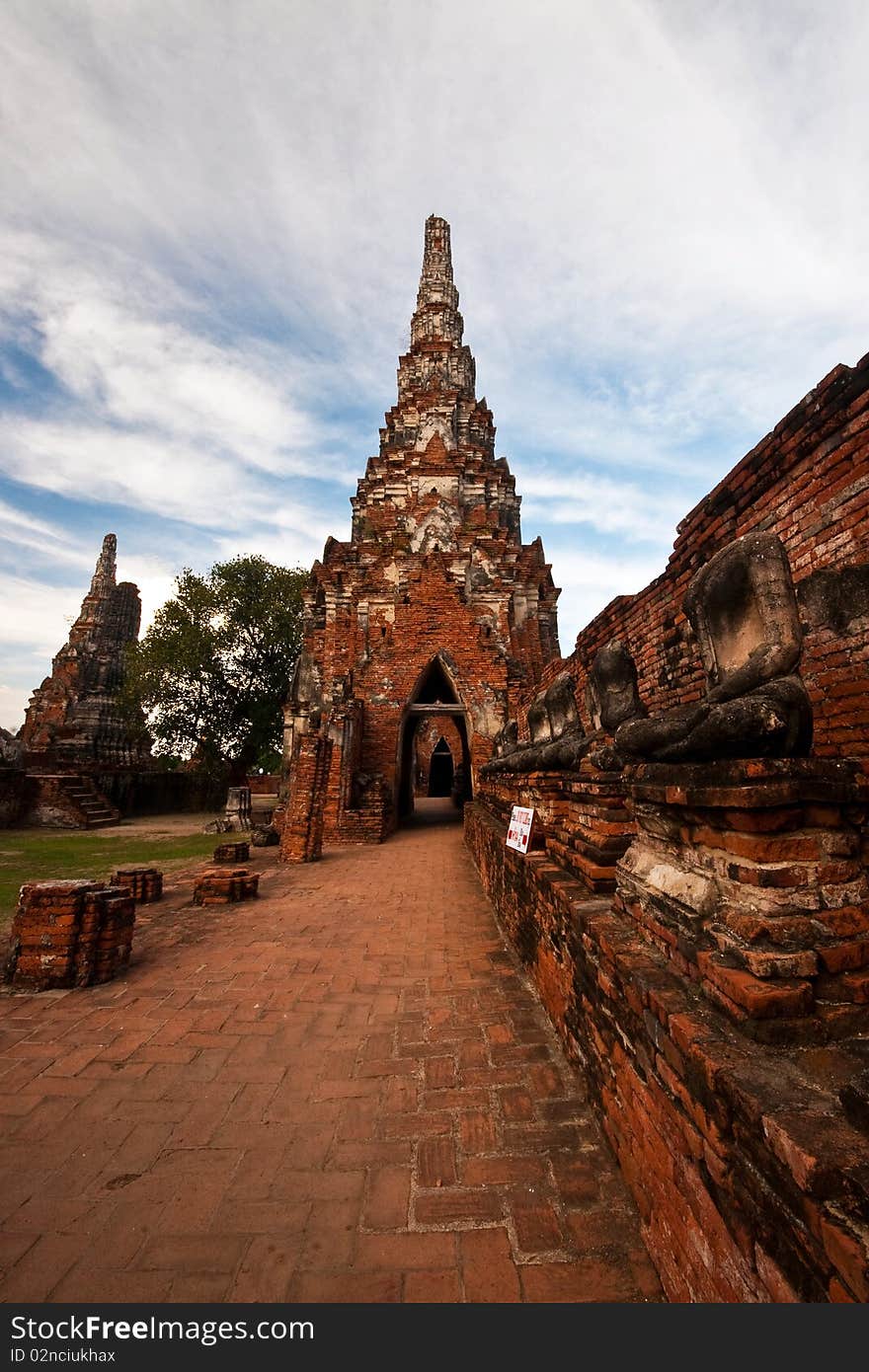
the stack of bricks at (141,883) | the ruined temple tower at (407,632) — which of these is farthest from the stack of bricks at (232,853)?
the stack of bricks at (141,883)

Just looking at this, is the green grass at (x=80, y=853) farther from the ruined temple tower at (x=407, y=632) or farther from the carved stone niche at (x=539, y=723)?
the carved stone niche at (x=539, y=723)

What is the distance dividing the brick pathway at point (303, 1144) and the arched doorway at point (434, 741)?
904cm

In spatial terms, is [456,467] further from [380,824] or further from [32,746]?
[32,746]

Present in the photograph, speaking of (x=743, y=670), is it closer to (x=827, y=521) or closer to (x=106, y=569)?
(x=827, y=521)

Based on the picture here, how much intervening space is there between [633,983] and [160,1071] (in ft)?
7.83

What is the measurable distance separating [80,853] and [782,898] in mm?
11377

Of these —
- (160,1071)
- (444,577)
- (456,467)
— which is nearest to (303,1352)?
(160,1071)

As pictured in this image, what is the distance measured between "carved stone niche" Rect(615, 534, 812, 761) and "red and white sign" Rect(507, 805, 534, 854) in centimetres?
187

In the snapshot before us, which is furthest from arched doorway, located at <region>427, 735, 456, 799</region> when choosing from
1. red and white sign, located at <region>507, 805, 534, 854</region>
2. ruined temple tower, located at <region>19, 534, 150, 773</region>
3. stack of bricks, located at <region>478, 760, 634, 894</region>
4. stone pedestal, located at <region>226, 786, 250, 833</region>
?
stack of bricks, located at <region>478, 760, 634, 894</region>

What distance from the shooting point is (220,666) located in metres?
20.8

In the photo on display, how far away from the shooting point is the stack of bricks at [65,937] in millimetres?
3676

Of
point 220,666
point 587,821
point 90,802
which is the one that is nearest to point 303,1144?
point 587,821

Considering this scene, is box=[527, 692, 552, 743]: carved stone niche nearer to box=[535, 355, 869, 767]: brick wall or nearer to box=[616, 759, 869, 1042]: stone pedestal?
box=[535, 355, 869, 767]: brick wall

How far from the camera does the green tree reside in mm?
20141
